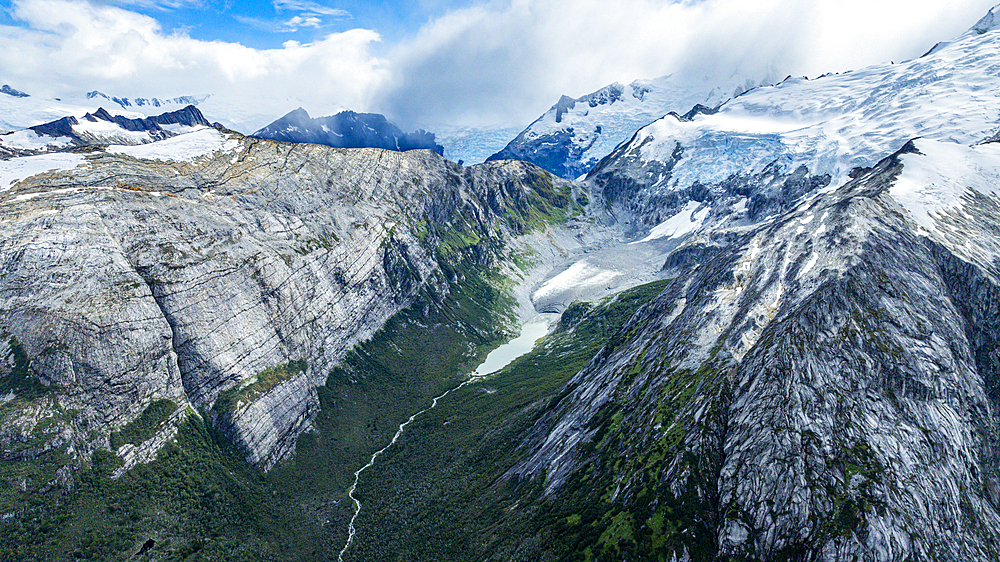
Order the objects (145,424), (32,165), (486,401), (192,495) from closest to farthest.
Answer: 1. (192,495)
2. (145,424)
3. (32,165)
4. (486,401)

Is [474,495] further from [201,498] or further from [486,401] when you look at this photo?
[201,498]

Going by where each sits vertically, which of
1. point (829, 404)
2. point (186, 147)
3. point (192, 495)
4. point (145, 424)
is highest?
point (186, 147)

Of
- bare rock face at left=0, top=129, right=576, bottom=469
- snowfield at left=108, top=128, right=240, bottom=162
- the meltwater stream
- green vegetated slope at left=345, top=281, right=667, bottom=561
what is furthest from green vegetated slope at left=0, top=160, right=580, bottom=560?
snowfield at left=108, top=128, right=240, bottom=162

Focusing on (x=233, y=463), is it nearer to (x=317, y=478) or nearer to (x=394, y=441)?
(x=317, y=478)

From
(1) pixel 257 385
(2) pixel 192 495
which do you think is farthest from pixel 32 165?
(2) pixel 192 495

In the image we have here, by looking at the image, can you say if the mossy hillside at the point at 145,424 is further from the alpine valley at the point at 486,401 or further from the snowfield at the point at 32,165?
the snowfield at the point at 32,165

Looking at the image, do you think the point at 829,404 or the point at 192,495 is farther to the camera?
the point at 192,495

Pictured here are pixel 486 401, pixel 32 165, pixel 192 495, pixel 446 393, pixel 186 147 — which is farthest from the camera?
pixel 446 393
